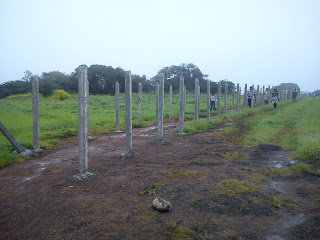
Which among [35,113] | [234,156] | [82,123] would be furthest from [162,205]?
[35,113]

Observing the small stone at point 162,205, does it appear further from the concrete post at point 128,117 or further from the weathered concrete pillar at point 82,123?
the concrete post at point 128,117

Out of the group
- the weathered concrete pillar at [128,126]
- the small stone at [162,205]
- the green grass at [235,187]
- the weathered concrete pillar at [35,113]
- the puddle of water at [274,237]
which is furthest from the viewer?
the weathered concrete pillar at [35,113]

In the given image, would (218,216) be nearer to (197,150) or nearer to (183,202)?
(183,202)

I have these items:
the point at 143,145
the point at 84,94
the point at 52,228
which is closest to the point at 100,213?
the point at 52,228

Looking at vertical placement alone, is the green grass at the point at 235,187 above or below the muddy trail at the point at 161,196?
above

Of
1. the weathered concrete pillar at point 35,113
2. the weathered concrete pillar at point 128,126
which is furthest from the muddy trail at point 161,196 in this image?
the weathered concrete pillar at point 35,113

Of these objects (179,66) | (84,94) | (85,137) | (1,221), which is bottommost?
(1,221)

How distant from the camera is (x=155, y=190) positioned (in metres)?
4.72

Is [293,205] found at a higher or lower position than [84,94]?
lower

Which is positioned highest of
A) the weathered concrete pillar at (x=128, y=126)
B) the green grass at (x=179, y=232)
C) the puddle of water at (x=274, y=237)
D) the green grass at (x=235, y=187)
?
the weathered concrete pillar at (x=128, y=126)

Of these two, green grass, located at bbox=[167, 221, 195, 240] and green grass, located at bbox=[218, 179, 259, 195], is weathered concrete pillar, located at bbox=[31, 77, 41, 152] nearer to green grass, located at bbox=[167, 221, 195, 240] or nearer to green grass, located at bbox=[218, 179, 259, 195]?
Result: green grass, located at bbox=[218, 179, 259, 195]

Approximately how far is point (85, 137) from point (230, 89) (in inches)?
1983

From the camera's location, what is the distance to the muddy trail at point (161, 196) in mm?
3365

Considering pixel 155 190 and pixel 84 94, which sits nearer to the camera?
pixel 155 190
